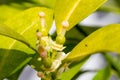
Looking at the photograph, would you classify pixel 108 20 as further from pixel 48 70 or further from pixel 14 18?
pixel 48 70

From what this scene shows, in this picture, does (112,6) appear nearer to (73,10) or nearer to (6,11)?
(6,11)

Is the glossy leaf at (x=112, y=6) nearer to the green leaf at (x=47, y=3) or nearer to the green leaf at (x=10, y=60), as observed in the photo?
the green leaf at (x=47, y=3)

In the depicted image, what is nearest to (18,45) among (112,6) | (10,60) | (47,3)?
(10,60)

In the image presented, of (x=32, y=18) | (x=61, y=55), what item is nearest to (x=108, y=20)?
(x=32, y=18)

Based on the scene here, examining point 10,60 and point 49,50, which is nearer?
point 49,50

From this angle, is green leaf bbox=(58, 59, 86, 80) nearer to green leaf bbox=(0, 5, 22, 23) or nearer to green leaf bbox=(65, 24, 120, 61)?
green leaf bbox=(65, 24, 120, 61)

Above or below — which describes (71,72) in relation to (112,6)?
below
